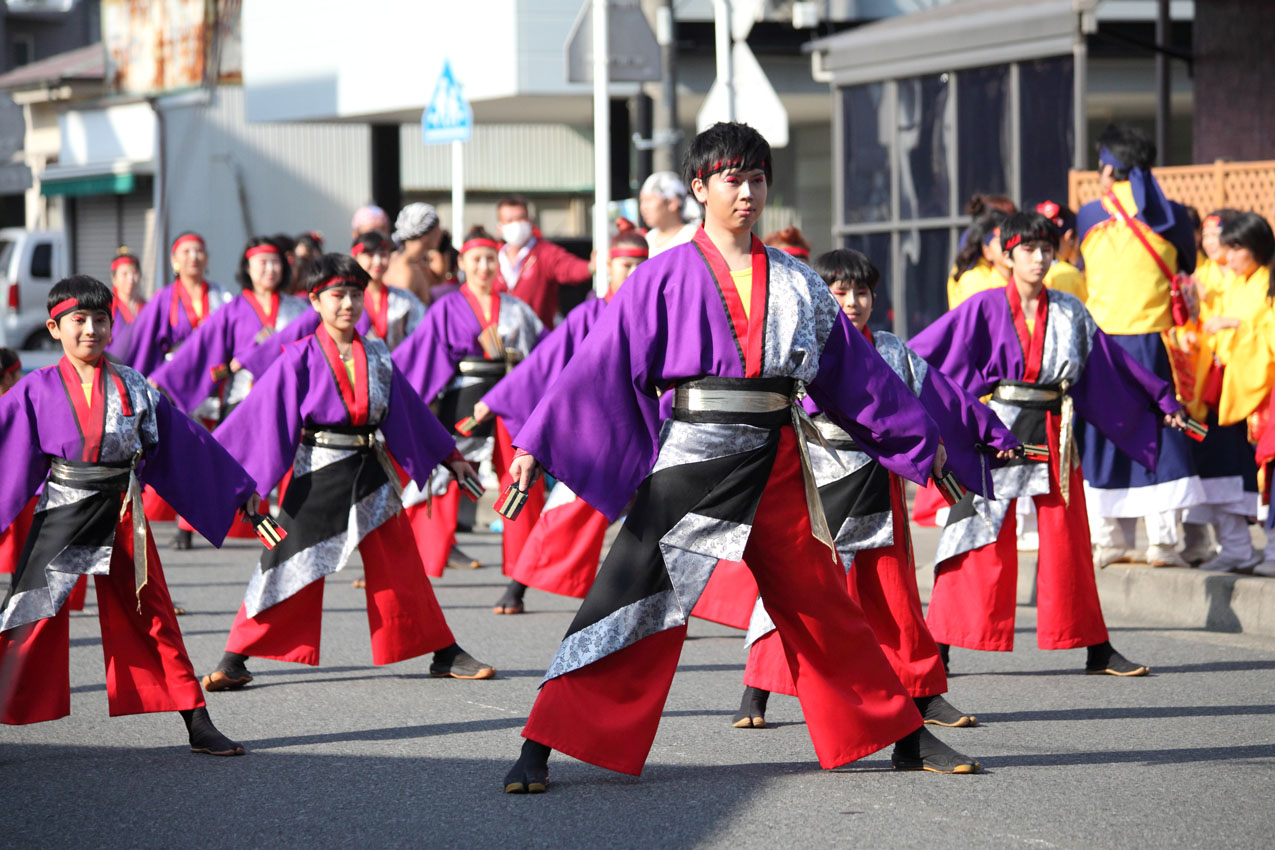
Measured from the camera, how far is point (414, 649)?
6.27 metres

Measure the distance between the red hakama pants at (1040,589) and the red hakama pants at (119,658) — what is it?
2601 millimetres

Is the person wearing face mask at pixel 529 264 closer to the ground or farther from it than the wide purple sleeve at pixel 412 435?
farther from it

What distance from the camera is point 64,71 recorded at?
32.0 metres

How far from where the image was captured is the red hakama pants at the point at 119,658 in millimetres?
5262

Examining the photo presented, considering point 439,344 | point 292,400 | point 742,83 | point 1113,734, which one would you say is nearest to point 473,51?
point 742,83

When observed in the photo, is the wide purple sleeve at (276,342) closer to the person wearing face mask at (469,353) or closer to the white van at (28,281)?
the person wearing face mask at (469,353)

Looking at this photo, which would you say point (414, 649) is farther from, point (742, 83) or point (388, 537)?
point (742, 83)

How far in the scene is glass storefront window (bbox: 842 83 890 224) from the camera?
13359 millimetres

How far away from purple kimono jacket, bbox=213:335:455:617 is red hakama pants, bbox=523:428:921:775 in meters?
1.89

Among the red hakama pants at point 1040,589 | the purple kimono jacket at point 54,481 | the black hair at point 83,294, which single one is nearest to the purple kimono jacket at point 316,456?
the purple kimono jacket at point 54,481

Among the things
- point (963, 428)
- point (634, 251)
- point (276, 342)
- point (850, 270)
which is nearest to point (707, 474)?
point (850, 270)

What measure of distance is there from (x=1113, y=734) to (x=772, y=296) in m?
1.83

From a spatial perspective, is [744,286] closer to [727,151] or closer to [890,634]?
[727,151]

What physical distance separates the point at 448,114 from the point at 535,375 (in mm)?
5919
